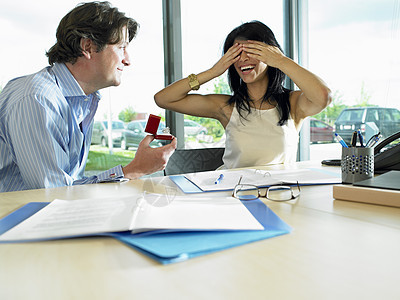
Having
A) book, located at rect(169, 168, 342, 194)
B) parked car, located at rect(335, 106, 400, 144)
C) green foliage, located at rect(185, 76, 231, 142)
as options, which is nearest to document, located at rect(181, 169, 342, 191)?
Answer: book, located at rect(169, 168, 342, 194)

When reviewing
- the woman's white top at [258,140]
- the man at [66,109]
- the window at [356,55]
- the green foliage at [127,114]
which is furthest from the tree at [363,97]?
the man at [66,109]

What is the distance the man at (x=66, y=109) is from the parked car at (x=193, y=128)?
125 centimetres

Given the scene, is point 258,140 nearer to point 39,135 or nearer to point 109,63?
point 109,63

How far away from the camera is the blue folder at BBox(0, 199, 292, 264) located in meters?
0.53

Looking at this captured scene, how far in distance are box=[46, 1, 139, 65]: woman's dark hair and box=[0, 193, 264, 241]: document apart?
1031 millimetres

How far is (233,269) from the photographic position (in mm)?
489

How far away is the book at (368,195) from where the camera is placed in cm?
81

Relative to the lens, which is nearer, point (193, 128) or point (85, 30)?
point (85, 30)

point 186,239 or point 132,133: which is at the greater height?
point 132,133

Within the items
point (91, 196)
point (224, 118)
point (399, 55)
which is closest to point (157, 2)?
point (224, 118)

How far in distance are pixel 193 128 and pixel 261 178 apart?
1.96 m

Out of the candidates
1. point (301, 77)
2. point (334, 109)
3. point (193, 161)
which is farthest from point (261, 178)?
point (334, 109)

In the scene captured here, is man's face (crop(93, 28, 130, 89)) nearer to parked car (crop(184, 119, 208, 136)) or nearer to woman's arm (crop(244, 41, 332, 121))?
woman's arm (crop(244, 41, 332, 121))

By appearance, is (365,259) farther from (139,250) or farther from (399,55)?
(399,55)
